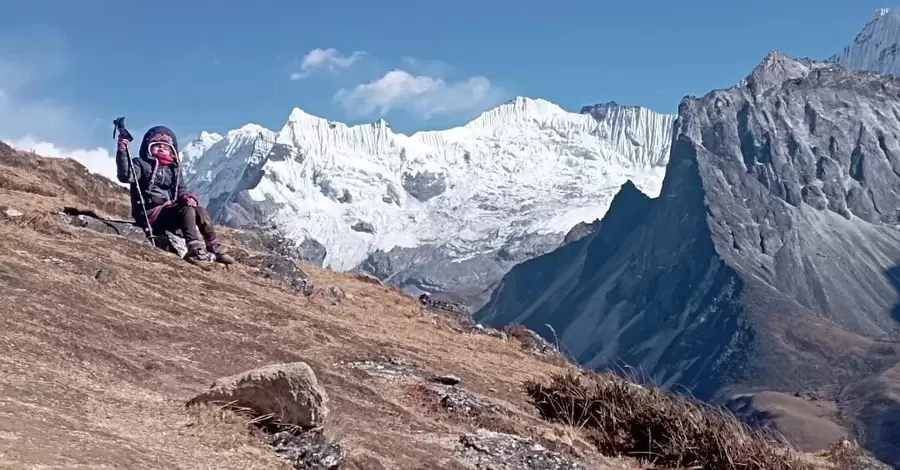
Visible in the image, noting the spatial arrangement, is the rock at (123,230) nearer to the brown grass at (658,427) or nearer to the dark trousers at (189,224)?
the dark trousers at (189,224)

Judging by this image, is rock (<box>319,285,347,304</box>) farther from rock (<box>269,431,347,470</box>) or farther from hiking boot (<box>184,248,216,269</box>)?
rock (<box>269,431,347,470</box>)

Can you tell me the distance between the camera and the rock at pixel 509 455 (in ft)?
42.7

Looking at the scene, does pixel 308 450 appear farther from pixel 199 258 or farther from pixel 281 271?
pixel 281 271

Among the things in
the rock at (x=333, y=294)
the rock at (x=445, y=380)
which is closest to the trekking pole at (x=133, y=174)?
the rock at (x=333, y=294)

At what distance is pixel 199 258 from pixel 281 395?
11484 millimetres

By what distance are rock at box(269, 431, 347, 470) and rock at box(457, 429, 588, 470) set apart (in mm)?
2503

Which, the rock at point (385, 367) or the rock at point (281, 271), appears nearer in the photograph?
the rock at point (385, 367)

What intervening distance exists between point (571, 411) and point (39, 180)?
21.4 metres

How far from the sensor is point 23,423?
9266mm

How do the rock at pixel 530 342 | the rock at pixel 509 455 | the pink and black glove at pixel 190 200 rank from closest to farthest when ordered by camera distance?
the rock at pixel 509 455, the pink and black glove at pixel 190 200, the rock at pixel 530 342

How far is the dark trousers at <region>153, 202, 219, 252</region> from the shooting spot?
73.7 feet

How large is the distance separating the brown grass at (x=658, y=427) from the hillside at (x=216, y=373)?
2.3 inches

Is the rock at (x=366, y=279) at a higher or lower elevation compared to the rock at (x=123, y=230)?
lower

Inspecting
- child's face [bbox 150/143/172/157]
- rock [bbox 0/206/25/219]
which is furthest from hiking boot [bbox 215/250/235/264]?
rock [bbox 0/206/25/219]
